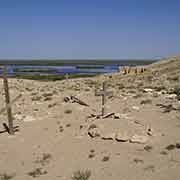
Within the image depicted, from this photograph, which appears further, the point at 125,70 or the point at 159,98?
the point at 125,70

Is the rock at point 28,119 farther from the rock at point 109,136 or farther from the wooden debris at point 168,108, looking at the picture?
the wooden debris at point 168,108

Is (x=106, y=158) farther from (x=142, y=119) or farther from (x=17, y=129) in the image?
(x=17, y=129)

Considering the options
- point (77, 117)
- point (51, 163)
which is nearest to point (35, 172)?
point (51, 163)

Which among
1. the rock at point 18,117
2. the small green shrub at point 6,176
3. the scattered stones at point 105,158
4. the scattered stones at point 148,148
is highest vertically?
the scattered stones at point 148,148

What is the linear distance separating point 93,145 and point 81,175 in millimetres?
2438

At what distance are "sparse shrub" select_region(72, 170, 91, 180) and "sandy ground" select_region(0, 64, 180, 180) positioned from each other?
144mm

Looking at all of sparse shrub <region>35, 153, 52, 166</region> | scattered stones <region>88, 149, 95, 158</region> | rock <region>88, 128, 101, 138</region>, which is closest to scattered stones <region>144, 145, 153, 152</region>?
scattered stones <region>88, 149, 95, 158</region>

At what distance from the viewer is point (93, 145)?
32.8 feet

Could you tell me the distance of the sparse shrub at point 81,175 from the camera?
7.48m

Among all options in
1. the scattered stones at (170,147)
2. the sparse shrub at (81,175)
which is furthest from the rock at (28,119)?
the scattered stones at (170,147)

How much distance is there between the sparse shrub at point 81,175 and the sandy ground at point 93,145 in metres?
0.14

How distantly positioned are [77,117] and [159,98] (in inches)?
219

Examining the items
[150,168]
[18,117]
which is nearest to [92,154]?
[150,168]

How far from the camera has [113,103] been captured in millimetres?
16328
